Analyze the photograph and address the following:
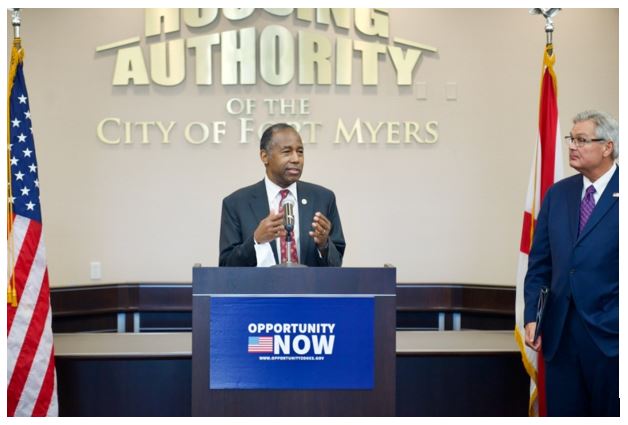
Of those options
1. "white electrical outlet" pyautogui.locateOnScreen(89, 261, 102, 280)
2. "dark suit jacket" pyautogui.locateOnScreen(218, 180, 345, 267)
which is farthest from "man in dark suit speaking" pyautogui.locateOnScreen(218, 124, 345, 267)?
"white electrical outlet" pyautogui.locateOnScreen(89, 261, 102, 280)

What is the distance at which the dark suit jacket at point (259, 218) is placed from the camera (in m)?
3.34

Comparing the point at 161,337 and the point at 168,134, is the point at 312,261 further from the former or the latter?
the point at 168,134

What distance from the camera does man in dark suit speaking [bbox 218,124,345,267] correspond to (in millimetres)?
3229

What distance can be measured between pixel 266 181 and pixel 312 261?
43 cm

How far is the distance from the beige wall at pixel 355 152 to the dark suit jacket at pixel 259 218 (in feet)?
6.45

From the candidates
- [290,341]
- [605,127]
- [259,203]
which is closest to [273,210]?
[259,203]

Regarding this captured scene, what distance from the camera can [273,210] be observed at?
346cm

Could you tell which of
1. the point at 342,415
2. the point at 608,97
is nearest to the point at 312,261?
the point at 342,415

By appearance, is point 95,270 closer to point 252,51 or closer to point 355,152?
point 252,51

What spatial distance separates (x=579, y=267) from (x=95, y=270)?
11.2 ft

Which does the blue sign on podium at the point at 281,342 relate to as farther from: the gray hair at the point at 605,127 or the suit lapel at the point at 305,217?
the gray hair at the point at 605,127

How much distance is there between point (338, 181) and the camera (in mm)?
5500

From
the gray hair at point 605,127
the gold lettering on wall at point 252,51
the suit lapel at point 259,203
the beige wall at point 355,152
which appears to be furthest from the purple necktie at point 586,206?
the gold lettering on wall at point 252,51

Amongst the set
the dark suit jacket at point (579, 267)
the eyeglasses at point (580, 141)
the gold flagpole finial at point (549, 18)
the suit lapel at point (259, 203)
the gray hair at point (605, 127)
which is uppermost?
the gold flagpole finial at point (549, 18)
